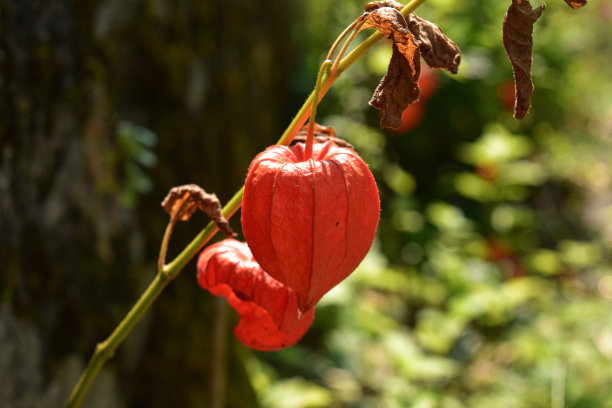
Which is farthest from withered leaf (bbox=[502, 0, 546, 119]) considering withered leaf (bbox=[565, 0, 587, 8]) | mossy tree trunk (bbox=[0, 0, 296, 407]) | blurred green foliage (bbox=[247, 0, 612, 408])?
blurred green foliage (bbox=[247, 0, 612, 408])

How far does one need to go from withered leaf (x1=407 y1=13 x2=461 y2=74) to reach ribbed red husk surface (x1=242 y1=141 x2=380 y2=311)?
14cm

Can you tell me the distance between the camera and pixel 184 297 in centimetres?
192

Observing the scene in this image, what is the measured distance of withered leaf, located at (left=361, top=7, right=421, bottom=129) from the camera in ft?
2.00

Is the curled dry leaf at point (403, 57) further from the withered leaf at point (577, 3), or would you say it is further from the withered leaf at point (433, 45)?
the withered leaf at point (577, 3)

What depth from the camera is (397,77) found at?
2.08 ft

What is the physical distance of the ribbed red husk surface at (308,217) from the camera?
620 millimetres

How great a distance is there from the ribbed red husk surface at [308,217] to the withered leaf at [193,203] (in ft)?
0.27

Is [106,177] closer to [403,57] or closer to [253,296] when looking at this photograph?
[253,296]

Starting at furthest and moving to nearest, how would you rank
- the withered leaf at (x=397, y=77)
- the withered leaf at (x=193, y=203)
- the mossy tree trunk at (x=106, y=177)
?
the mossy tree trunk at (x=106, y=177)
the withered leaf at (x=193, y=203)
the withered leaf at (x=397, y=77)

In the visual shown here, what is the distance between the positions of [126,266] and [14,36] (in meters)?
0.68

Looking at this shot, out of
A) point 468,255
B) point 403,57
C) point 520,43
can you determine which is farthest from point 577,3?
point 468,255

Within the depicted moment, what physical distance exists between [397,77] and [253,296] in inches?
13.6

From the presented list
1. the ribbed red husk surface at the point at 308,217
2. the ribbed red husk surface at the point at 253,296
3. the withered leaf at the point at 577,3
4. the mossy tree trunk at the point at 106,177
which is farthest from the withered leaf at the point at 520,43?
the mossy tree trunk at the point at 106,177

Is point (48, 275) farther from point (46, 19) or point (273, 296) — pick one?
point (273, 296)
